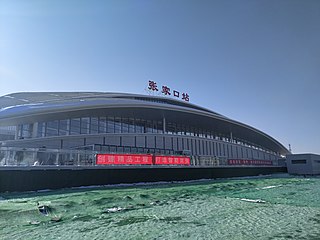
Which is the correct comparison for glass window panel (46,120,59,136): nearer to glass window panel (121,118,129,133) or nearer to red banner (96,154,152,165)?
glass window panel (121,118,129,133)

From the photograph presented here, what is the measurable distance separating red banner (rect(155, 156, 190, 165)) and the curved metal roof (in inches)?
397

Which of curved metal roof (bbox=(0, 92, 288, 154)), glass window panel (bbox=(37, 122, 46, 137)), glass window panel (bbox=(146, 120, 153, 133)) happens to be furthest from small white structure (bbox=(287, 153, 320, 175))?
glass window panel (bbox=(37, 122, 46, 137))

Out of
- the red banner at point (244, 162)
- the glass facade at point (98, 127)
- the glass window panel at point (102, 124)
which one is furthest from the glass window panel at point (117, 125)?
the red banner at point (244, 162)

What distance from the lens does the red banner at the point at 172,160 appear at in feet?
73.1

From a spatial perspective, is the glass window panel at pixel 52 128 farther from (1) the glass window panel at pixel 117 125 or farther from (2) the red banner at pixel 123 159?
(2) the red banner at pixel 123 159

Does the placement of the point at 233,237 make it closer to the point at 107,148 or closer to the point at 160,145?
the point at 107,148

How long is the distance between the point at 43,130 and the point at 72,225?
71.4 feet

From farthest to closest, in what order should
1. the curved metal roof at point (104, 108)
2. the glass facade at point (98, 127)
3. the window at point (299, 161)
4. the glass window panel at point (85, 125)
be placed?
the window at point (299, 161) < the glass window panel at point (85, 125) < the glass facade at point (98, 127) < the curved metal roof at point (104, 108)

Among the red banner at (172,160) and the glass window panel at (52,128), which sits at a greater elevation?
the glass window panel at (52,128)

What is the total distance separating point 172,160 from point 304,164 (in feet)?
107

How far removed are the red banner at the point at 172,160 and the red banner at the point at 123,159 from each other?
1217mm

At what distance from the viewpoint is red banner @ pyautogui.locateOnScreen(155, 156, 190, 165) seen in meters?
22.3

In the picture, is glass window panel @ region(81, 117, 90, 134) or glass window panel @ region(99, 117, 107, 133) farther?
glass window panel @ region(99, 117, 107, 133)

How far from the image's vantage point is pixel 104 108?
2888 centimetres
